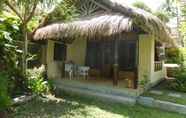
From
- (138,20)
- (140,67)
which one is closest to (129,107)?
(140,67)

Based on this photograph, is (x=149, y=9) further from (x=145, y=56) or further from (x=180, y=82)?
(x=145, y=56)

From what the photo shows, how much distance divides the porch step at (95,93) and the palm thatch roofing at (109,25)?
2343 millimetres

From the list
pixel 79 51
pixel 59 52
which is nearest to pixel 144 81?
pixel 79 51

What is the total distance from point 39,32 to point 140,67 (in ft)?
16.3

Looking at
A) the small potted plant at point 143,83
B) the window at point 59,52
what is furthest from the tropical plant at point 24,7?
the small potted plant at point 143,83

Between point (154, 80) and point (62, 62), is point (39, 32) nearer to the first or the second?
point (62, 62)

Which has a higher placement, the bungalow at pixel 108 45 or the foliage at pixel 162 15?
the foliage at pixel 162 15

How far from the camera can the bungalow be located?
9516mm

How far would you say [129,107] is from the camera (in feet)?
29.2

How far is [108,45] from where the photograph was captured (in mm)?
13289

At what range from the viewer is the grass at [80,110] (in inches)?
293

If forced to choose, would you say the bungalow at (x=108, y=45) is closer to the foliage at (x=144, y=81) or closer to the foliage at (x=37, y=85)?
the foliage at (x=144, y=81)

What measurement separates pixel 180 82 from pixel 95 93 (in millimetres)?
4351

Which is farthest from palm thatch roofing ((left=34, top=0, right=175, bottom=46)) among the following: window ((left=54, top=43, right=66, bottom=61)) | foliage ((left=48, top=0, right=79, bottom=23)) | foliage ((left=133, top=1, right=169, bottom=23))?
foliage ((left=133, top=1, right=169, bottom=23))
